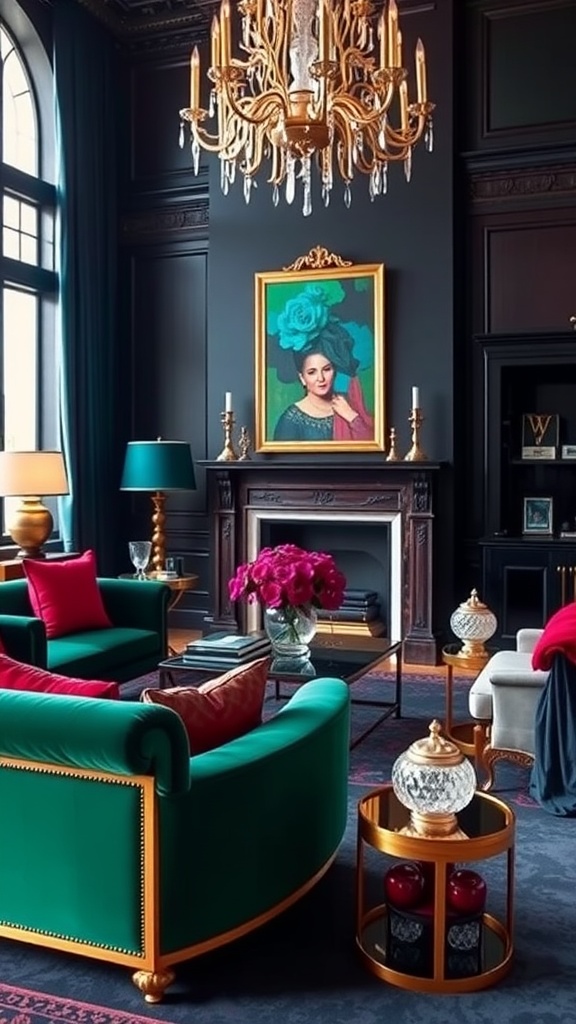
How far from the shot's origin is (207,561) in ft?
22.8

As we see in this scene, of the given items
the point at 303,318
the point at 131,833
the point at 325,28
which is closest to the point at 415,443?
the point at 303,318

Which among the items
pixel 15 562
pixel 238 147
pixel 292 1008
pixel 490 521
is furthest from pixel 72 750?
pixel 490 521

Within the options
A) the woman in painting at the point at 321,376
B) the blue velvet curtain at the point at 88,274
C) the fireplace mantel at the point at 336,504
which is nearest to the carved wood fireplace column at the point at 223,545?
the fireplace mantel at the point at 336,504

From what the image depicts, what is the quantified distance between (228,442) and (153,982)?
15.3ft

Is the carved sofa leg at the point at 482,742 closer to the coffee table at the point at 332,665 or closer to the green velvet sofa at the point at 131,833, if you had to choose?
the coffee table at the point at 332,665

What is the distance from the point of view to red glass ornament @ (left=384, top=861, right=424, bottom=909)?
225cm

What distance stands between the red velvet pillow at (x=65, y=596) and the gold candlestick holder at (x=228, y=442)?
74.3 inches

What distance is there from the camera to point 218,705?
95.0 inches

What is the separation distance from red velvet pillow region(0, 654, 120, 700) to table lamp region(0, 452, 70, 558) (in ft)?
9.23

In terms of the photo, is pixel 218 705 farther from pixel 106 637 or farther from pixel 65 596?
pixel 65 596

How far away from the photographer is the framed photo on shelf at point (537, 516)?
6055mm

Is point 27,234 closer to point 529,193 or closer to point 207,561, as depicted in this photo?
point 207,561

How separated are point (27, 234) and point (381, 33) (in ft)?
11.6

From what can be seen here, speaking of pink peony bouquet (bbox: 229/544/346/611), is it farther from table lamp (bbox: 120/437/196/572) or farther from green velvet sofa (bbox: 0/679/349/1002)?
table lamp (bbox: 120/437/196/572)
